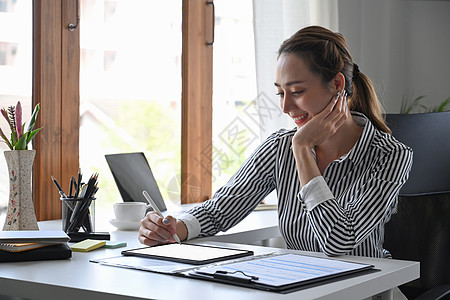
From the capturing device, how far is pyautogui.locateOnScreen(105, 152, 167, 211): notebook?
210 centimetres

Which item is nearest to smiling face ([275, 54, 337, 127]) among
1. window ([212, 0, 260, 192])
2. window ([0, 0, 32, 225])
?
window ([0, 0, 32, 225])

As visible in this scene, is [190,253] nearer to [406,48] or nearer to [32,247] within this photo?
[32,247]

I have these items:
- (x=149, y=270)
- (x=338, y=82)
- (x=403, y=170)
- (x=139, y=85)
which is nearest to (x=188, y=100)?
(x=139, y=85)

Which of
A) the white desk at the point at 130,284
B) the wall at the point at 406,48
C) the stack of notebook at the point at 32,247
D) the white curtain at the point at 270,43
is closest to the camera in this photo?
the white desk at the point at 130,284

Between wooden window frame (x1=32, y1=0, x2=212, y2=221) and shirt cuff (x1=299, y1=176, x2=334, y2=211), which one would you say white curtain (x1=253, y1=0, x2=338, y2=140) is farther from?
shirt cuff (x1=299, y1=176, x2=334, y2=211)

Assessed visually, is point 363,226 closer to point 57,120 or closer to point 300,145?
point 300,145

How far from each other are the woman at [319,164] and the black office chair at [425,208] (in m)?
0.14

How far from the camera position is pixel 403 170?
1604mm

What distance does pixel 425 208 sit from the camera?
189 cm

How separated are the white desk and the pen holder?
0.31 metres

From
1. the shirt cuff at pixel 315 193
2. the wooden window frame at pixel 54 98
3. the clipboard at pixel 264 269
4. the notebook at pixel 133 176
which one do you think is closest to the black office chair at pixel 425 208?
the shirt cuff at pixel 315 193

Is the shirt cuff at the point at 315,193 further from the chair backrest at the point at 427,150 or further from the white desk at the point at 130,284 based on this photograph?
the chair backrest at the point at 427,150

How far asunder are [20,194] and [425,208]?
1.14 meters

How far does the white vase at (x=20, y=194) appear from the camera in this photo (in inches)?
65.1
